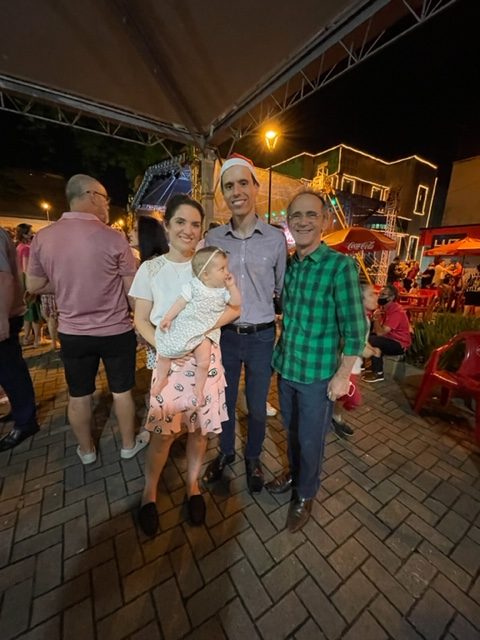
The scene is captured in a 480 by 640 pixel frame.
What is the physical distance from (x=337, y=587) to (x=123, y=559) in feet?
4.54

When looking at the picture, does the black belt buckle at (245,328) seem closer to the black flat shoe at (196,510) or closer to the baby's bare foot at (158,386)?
the baby's bare foot at (158,386)

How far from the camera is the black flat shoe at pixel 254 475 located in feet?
7.55

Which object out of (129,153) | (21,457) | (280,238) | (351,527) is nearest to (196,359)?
(280,238)

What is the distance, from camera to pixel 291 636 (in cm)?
143

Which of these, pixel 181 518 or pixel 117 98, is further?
pixel 117 98

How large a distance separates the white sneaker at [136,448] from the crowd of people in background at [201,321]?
0.02 m

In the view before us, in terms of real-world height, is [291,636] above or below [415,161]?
below

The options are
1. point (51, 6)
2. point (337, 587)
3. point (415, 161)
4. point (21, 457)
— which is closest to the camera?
point (337, 587)

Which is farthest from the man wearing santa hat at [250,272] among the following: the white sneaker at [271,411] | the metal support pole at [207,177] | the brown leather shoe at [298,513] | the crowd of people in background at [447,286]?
the crowd of people in background at [447,286]

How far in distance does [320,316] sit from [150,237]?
1.62m

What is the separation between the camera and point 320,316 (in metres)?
1.76

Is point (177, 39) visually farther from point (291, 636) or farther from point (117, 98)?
point (291, 636)

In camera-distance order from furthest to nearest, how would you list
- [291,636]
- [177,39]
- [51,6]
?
[177,39]
[51,6]
[291,636]

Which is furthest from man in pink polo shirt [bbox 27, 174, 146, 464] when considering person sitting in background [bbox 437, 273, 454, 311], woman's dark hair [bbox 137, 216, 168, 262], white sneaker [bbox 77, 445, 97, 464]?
person sitting in background [bbox 437, 273, 454, 311]
